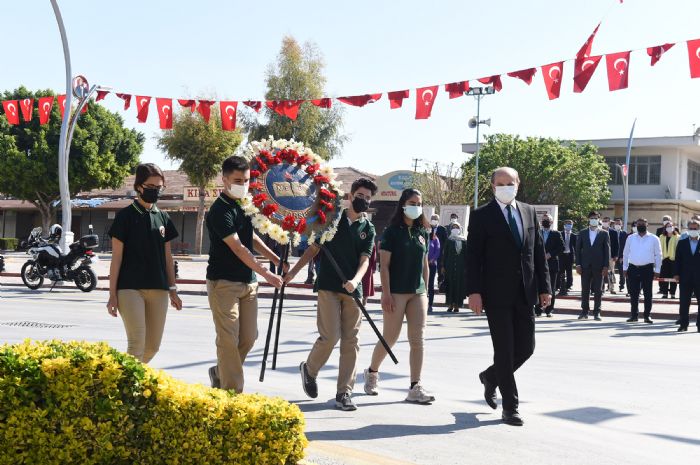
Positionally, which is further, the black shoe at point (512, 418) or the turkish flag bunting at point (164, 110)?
the turkish flag bunting at point (164, 110)

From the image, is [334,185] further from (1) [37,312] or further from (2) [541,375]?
(1) [37,312]

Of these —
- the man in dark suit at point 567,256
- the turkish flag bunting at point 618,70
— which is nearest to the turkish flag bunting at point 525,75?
the turkish flag bunting at point 618,70

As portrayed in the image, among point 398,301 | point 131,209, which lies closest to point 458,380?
point 398,301

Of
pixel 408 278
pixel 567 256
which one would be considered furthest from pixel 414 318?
pixel 567 256

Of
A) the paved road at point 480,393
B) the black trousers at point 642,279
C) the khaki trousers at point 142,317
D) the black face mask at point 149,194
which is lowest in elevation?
the paved road at point 480,393

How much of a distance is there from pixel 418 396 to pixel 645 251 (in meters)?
9.69

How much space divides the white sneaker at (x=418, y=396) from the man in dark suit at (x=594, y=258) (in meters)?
9.27

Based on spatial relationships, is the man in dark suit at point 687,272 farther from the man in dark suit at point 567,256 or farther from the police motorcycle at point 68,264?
the police motorcycle at point 68,264

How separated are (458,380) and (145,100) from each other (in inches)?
570

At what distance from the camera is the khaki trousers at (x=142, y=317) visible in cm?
607

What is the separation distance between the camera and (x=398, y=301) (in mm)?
7090

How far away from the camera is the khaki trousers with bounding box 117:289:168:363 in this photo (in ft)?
19.9

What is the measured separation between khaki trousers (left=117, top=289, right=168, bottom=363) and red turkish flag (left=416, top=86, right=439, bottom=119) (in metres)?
12.0

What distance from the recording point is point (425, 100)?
1752 centimetres
